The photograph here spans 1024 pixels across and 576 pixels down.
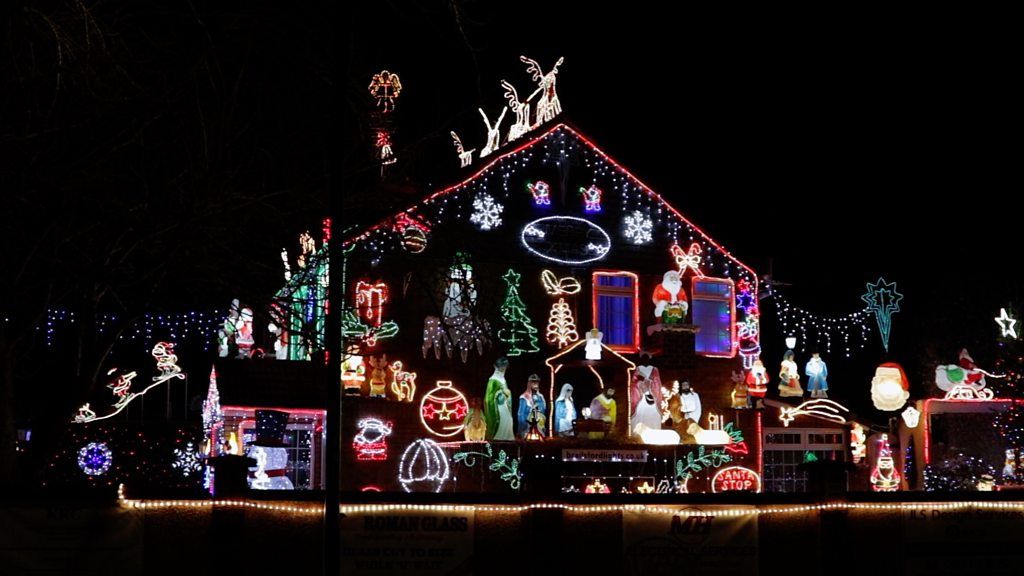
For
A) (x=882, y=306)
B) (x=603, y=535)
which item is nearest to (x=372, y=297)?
(x=603, y=535)

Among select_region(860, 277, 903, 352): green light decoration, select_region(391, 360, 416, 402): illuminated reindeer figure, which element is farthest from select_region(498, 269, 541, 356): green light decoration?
select_region(860, 277, 903, 352): green light decoration

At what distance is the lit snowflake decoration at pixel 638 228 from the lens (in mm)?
29016

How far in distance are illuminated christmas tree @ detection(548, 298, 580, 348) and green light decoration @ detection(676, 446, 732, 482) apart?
3.69m

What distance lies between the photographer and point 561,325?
27.8m

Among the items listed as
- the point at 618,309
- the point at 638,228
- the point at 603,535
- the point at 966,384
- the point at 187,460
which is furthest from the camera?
the point at 966,384

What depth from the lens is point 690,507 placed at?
1469 cm

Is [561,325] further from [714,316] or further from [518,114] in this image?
[518,114]

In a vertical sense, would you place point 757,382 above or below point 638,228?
below

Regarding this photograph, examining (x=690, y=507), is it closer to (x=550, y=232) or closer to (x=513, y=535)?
(x=513, y=535)

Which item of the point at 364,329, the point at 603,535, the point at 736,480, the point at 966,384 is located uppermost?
the point at 364,329

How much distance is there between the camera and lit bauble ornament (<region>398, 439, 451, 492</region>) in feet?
85.5

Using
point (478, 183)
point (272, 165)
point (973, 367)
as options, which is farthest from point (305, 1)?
point (973, 367)

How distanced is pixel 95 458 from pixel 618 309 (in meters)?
13.1

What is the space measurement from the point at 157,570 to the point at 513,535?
13.2ft
